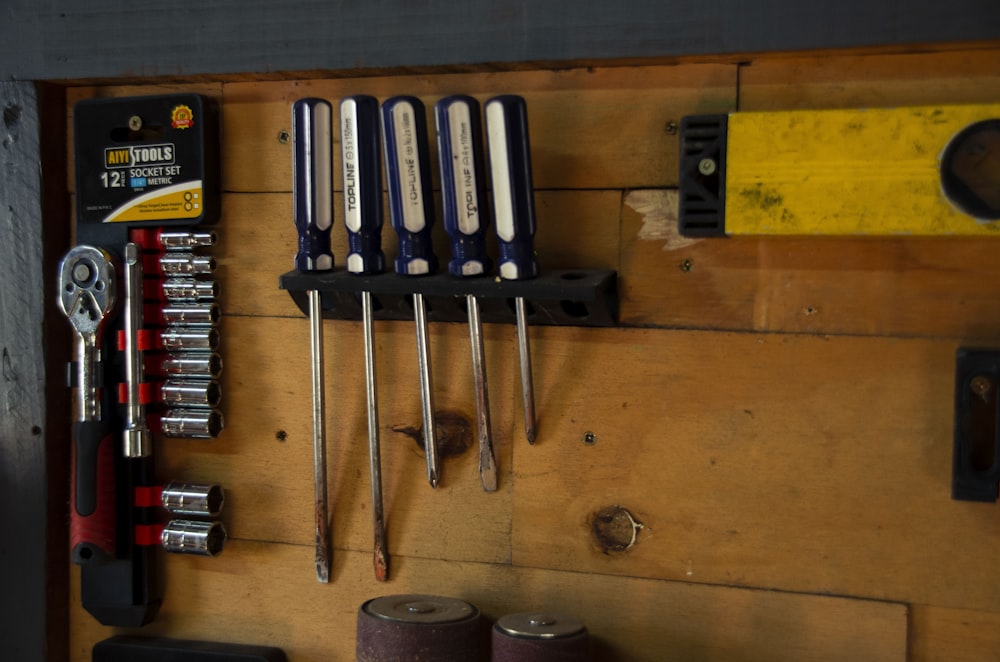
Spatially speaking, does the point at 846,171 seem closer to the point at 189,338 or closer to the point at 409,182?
the point at 409,182

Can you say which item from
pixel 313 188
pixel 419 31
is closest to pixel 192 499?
pixel 313 188

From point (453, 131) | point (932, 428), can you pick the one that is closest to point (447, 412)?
point (453, 131)

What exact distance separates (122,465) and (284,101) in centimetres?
51

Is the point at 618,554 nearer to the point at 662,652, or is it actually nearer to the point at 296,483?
the point at 662,652

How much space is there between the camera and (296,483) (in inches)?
51.0

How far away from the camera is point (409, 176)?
113 centimetres

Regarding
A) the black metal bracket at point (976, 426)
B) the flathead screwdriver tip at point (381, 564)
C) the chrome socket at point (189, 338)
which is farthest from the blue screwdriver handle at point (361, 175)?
the black metal bracket at point (976, 426)

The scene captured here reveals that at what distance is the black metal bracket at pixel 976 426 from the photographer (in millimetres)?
1030

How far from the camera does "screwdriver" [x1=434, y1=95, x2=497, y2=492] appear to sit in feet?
3.63

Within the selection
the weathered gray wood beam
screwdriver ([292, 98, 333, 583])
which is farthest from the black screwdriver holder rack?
the weathered gray wood beam

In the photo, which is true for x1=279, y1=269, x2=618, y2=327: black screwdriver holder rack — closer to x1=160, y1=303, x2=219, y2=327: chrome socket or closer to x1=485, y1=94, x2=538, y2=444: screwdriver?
x1=485, y1=94, x2=538, y2=444: screwdriver

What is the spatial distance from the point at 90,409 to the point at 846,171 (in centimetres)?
95

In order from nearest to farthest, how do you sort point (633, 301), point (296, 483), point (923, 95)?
point (923, 95) → point (633, 301) → point (296, 483)

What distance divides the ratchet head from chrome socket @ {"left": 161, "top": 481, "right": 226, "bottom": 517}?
22cm
